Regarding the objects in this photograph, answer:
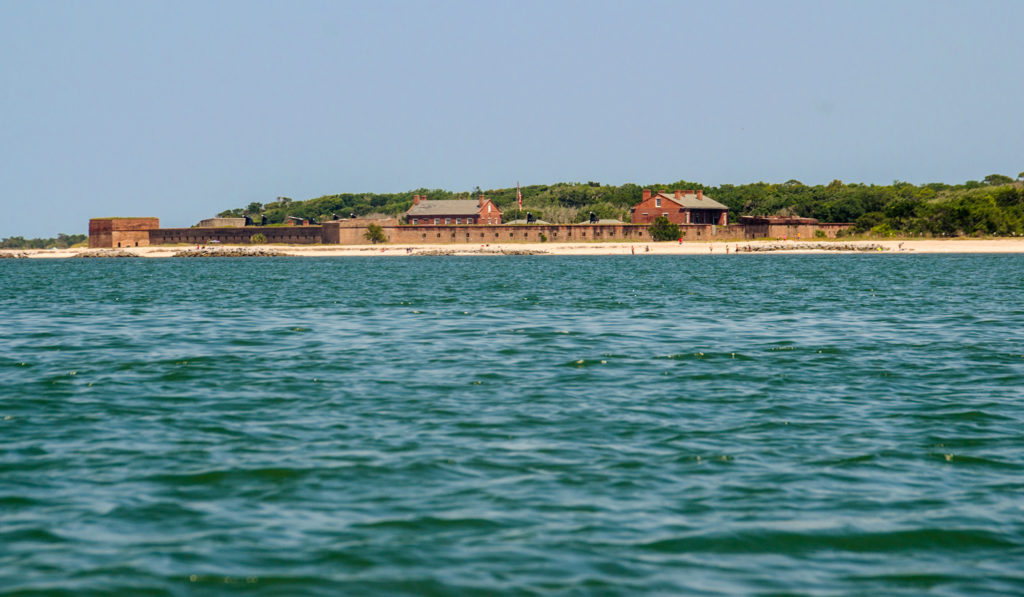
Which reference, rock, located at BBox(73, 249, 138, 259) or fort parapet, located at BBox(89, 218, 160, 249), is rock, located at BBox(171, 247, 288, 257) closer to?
rock, located at BBox(73, 249, 138, 259)

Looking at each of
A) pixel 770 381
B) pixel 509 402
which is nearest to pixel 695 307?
pixel 770 381

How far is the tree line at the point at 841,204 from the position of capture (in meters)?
105

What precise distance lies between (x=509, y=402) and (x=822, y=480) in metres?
6.02

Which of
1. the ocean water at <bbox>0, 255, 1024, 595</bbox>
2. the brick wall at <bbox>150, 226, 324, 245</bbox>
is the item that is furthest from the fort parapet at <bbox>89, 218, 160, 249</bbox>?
the ocean water at <bbox>0, 255, 1024, 595</bbox>

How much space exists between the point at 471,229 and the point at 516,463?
117699 millimetres

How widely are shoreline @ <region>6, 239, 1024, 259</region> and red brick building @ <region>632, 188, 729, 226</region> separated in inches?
241

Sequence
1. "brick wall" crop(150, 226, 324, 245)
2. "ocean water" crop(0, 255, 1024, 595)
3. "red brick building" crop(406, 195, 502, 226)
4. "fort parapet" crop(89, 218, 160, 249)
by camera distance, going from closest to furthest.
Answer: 1. "ocean water" crop(0, 255, 1024, 595)
2. "brick wall" crop(150, 226, 324, 245)
3. "red brick building" crop(406, 195, 502, 226)
4. "fort parapet" crop(89, 218, 160, 249)

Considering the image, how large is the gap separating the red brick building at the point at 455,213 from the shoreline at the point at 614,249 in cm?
931

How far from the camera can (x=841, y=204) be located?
436 ft

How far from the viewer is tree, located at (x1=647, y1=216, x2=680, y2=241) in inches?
4751

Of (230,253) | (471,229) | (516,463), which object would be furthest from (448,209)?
(516,463)

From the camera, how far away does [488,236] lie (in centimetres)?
12731

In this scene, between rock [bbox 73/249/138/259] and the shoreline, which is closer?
the shoreline

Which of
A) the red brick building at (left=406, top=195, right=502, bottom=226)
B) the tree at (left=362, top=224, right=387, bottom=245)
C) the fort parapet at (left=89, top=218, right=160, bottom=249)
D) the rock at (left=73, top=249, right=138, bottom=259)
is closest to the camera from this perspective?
the rock at (left=73, top=249, right=138, bottom=259)
